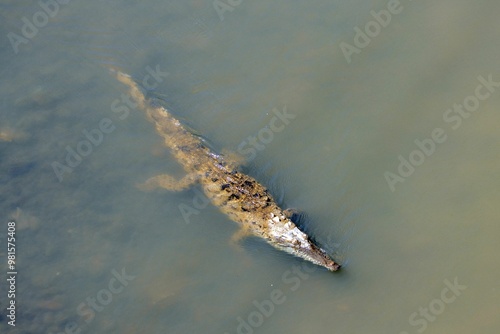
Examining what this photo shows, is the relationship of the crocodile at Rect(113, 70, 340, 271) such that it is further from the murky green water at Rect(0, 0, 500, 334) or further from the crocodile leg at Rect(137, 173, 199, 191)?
the murky green water at Rect(0, 0, 500, 334)

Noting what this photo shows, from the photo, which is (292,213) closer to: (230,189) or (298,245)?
(298,245)

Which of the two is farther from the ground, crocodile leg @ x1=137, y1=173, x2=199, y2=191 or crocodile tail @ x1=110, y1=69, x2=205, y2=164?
crocodile tail @ x1=110, y1=69, x2=205, y2=164

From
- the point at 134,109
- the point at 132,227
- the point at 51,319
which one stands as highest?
the point at 134,109

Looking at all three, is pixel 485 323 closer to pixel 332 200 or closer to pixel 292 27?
pixel 332 200

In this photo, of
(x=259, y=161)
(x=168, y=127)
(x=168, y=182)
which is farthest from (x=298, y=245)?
(x=168, y=127)

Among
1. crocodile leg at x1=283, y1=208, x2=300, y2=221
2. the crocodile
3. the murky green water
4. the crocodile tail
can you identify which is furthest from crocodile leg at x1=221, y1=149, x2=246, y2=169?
crocodile leg at x1=283, y1=208, x2=300, y2=221

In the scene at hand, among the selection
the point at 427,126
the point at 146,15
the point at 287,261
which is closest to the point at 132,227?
the point at 287,261
